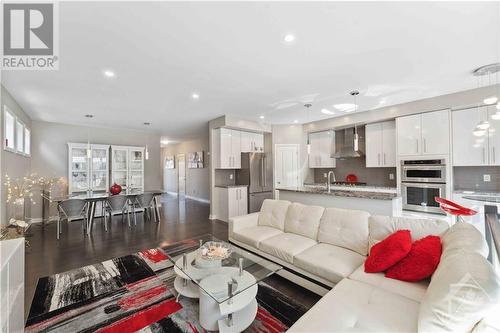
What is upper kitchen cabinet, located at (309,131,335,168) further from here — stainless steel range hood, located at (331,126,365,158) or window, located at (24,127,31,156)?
window, located at (24,127,31,156)

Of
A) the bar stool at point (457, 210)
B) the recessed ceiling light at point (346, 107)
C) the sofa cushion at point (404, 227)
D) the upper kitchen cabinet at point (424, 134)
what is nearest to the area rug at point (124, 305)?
the sofa cushion at point (404, 227)

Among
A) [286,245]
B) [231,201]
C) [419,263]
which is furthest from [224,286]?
[231,201]

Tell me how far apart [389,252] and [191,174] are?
8.67m

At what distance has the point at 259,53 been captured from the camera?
94.7 inches

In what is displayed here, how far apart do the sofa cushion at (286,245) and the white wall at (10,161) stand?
385cm

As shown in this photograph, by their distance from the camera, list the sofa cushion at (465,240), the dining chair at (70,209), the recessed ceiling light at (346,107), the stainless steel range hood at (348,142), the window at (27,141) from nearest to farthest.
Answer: the sofa cushion at (465,240) < the dining chair at (70,209) < the recessed ceiling light at (346,107) < the window at (27,141) < the stainless steel range hood at (348,142)

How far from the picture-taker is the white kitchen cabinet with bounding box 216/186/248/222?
5359mm

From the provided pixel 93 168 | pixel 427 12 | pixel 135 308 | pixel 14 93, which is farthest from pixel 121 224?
pixel 427 12

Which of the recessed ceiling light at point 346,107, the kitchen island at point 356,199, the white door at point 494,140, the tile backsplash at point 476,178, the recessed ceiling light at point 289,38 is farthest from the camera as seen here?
the recessed ceiling light at point 346,107

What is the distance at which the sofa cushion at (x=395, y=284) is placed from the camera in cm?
149

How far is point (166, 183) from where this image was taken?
1161cm

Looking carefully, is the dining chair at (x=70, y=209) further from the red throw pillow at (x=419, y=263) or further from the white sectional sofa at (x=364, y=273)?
the red throw pillow at (x=419, y=263)

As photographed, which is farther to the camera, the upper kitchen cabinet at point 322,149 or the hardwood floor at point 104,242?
the upper kitchen cabinet at point 322,149

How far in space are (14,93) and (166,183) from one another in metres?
8.40
